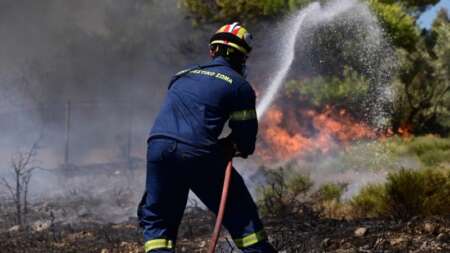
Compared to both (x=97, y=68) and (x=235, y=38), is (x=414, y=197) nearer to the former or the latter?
(x=235, y=38)

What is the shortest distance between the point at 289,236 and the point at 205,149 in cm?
237

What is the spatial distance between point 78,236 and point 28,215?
2675 mm

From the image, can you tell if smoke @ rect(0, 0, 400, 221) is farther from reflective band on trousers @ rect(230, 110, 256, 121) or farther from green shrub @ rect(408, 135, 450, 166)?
reflective band on trousers @ rect(230, 110, 256, 121)

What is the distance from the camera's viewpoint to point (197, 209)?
360 inches

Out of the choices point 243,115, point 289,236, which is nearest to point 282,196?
point 289,236

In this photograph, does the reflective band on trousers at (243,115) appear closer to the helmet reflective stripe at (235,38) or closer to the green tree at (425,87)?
the helmet reflective stripe at (235,38)

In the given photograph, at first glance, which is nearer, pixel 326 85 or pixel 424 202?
pixel 424 202

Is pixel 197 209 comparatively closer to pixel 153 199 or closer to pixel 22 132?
pixel 153 199

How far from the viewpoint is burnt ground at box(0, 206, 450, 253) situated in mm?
5953

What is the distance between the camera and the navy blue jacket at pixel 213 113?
4.37 meters

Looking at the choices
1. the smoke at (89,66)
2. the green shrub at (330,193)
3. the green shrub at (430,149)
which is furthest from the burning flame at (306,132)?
the green shrub at (330,193)

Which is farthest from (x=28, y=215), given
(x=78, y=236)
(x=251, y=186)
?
(x=251, y=186)

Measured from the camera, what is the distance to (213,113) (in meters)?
4.39

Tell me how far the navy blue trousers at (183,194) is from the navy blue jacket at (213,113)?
0.26 ft
